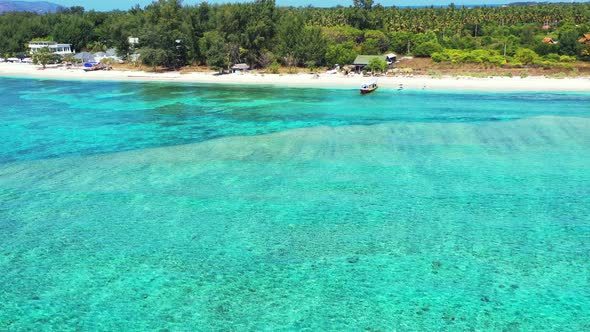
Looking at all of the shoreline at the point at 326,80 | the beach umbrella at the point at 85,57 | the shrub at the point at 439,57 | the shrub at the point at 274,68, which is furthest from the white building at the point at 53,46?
the shrub at the point at 439,57

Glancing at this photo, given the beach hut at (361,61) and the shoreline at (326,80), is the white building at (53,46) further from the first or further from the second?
the beach hut at (361,61)

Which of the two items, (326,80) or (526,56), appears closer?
(326,80)

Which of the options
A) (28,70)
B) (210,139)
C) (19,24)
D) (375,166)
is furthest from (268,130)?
(19,24)

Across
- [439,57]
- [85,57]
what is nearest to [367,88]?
[439,57]

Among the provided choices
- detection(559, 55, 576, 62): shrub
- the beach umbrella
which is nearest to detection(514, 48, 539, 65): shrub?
detection(559, 55, 576, 62): shrub

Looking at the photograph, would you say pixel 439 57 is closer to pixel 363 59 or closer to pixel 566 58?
pixel 363 59

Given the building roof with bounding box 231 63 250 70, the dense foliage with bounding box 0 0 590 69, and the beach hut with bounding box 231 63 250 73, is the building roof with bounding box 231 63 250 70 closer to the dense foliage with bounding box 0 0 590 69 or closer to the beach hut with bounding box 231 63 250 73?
the beach hut with bounding box 231 63 250 73
